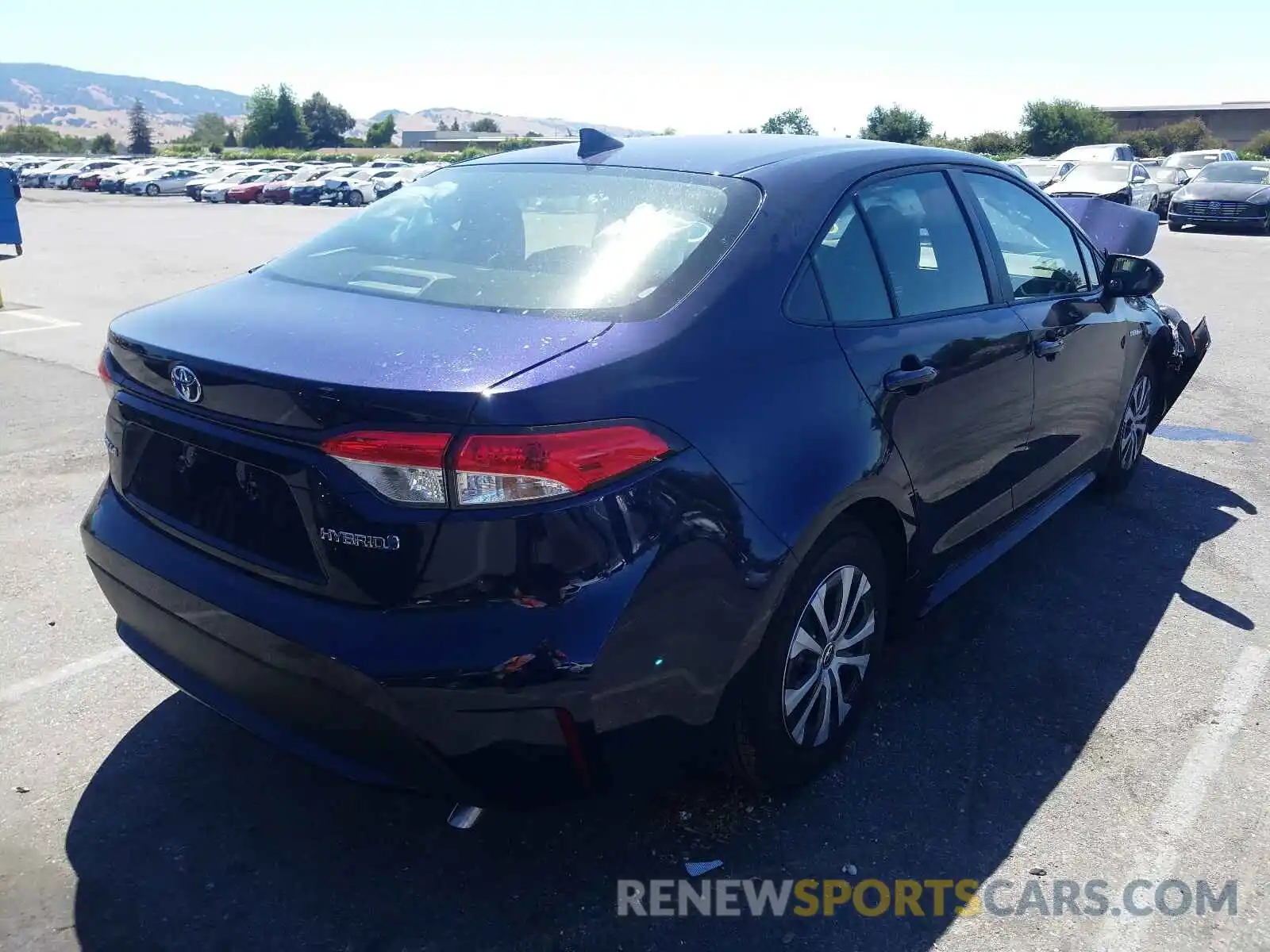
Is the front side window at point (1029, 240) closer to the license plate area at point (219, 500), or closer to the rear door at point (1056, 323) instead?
the rear door at point (1056, 323)

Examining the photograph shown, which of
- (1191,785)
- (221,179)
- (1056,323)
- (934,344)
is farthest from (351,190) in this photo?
(1191,785)

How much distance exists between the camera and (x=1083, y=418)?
4.54m

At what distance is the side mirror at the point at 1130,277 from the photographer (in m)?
4.62

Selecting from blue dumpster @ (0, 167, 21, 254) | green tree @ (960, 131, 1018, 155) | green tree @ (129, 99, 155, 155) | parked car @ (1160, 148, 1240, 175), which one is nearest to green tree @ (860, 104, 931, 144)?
green tree @ (960, 131, 1018, 155)

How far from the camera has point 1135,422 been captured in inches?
214

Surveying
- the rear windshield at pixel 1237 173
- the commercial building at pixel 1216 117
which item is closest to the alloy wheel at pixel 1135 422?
the rear windshield at pixel 1237 173

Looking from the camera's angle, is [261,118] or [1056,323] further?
[261,118]

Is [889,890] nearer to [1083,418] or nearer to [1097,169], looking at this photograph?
[1083,418]

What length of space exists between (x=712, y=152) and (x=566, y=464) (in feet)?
5.06

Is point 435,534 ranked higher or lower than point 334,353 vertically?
lower

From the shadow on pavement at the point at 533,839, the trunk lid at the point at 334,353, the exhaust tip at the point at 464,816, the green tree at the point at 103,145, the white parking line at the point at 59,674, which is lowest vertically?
the shadow on pavement at the point at 533,839

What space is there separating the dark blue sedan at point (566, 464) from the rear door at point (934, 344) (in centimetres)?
1

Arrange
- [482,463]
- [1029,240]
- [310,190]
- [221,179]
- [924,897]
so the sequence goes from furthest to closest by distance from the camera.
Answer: [221,179], [310,190], [1029,240], [924,897], [482,463]

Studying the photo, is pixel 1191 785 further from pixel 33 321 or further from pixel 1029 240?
pixel 33 321
